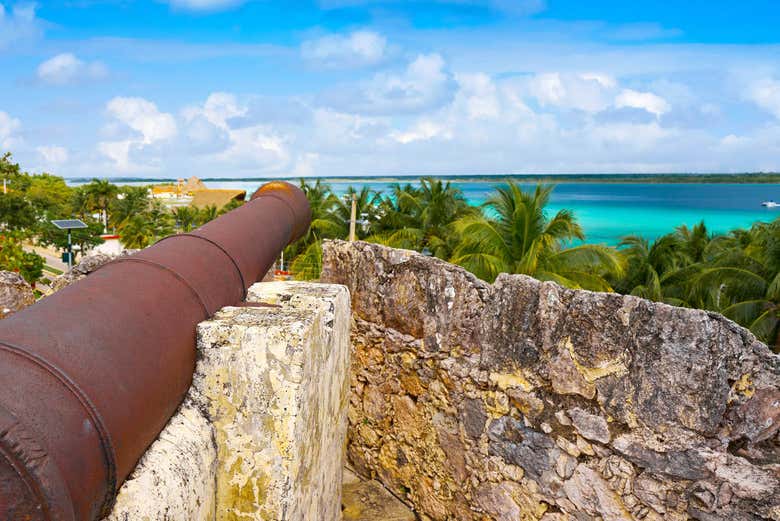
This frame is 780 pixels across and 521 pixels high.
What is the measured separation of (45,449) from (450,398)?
126 inches

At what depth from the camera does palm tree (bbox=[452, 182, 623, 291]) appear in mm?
9414

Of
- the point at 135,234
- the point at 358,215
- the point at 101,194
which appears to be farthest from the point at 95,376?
the point at 101,194

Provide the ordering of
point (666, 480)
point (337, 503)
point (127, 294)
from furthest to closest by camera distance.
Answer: point (337, 503) < point (666, 480) < point (127, 294)

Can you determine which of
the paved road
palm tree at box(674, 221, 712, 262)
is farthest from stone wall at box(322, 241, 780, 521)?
the paved road

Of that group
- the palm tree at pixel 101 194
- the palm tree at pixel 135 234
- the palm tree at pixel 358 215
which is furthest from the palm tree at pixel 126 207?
the palm tree at pixel 358 215

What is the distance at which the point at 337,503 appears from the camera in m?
4.31

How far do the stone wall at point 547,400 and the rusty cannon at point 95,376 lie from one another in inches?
79.9

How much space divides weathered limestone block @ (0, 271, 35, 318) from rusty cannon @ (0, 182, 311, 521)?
9.72ft

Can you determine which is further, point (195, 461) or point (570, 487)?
point (570, 487)

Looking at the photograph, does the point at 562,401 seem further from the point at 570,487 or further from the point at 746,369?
the point at 746,369

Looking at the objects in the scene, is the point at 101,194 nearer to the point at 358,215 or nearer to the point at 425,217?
the point at 358,215

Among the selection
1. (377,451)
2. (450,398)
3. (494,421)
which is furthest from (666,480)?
(377,451)

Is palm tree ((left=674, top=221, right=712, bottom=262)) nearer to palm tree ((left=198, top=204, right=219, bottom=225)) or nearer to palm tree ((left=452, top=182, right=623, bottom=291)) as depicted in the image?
palm tree ((left=452, top=182, right=623, bottom=291))

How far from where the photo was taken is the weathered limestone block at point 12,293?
476cm
